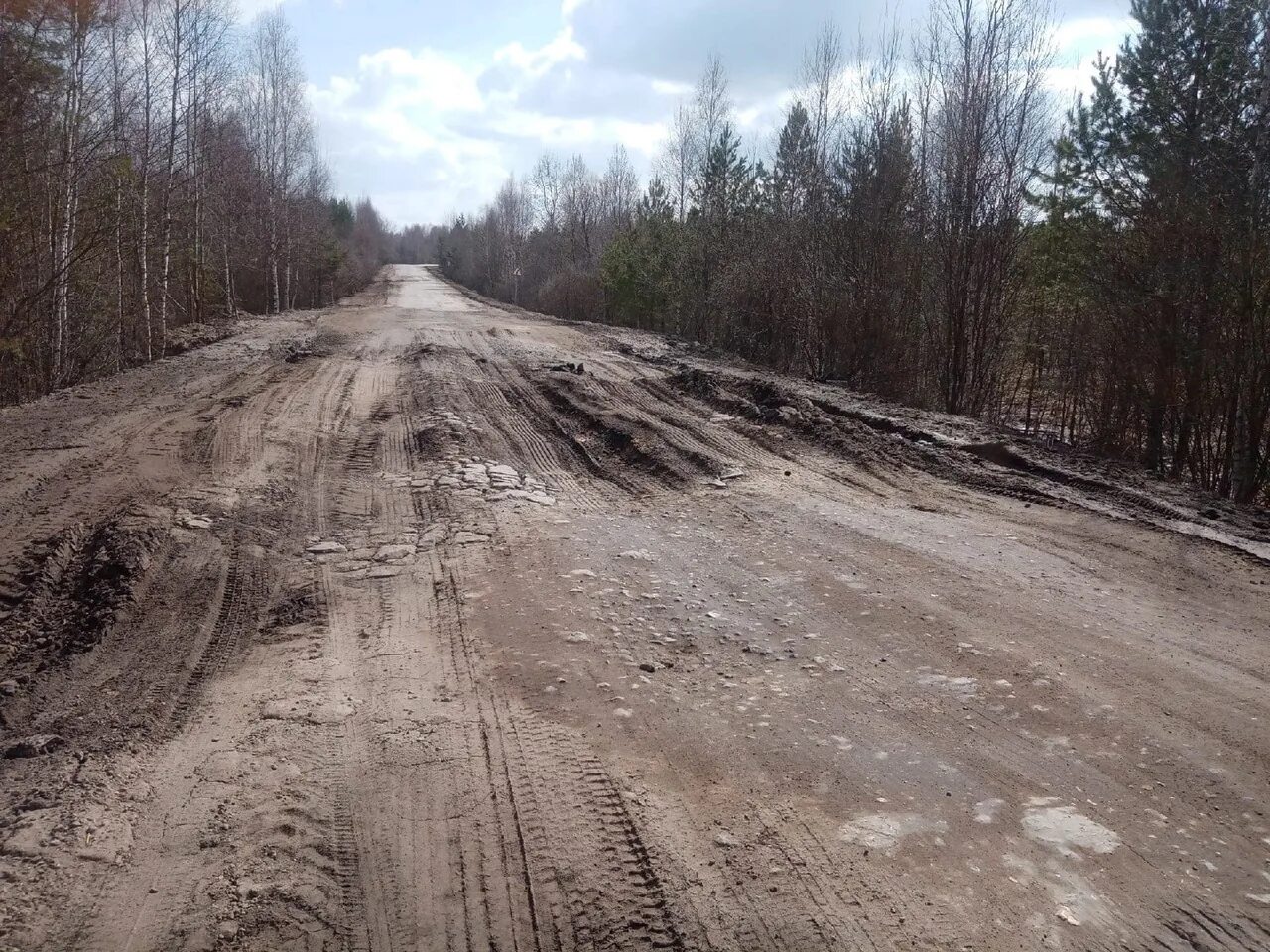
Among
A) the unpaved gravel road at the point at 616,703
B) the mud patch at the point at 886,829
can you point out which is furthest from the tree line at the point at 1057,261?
the mud patch at the point at 886,829

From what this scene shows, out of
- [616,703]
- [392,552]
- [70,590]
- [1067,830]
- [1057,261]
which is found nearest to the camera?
[1067,830]

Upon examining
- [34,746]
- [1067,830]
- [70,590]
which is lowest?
[34,746]

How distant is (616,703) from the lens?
3.89 metres

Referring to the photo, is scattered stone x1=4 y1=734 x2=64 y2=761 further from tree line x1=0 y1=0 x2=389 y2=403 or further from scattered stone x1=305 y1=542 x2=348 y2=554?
tree line x1=0 y1=0 x2=389 y2=403

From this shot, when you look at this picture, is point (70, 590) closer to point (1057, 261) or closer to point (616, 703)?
point (616, 703)

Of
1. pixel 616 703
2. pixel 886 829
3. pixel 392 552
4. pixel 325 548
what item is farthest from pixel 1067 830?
pixel 325 548

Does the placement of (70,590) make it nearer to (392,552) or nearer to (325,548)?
(325,548)

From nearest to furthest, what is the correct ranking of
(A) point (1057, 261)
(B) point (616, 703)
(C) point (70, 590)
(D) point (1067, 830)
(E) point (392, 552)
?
(D) point (1067, 830), (B) point (616, 703), (C) point (70, 590), (E) point (392, 552), (A) point (1057, 261)

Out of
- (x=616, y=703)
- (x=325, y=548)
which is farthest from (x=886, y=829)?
(x=325, y=548)

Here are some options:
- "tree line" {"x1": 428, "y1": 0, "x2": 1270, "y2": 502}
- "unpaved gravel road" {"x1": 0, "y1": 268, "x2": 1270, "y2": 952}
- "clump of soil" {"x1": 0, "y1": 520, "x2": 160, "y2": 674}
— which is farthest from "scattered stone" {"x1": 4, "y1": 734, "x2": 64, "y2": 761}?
"tree line" {"x1": 428, "y1": 0, "x2": 1270, "y2": 502}

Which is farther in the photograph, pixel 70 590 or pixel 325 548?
pixel 325 548

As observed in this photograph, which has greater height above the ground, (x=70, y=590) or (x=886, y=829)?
(x=70, y=590)

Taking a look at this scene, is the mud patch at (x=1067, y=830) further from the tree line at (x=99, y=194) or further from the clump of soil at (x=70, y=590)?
the tree line at (x=99, y=194)

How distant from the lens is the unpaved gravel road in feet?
8.76
